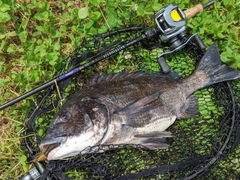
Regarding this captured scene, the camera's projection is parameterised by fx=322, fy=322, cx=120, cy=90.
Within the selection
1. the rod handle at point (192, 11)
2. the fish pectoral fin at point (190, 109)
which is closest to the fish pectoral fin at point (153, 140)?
the fish pectoral fin at point (190, 109)

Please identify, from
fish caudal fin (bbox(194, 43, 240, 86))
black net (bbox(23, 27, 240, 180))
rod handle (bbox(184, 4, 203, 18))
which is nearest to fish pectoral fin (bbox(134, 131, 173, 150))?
black net (bbox(23, 27, 240, 180))

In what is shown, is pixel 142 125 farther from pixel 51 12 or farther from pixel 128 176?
pixel 51 12

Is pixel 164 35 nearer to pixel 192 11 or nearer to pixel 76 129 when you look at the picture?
pixel 192 11

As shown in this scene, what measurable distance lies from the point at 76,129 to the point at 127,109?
552 mm

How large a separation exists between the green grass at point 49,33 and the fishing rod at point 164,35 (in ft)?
1.14

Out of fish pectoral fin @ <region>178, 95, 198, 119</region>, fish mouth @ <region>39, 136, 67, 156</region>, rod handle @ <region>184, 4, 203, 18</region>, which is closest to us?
fish mouth @ <region>39, 136, 67, 156</region>

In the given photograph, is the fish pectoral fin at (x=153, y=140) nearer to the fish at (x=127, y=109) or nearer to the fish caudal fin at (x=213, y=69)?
the fish at (x=127, y=109)

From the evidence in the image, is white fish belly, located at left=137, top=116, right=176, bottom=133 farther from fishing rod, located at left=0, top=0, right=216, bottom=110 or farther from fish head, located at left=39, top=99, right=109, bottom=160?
fishing rod, located at left=0, top=0, right=216, bottom=110

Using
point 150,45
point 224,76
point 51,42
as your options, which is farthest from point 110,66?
point 224,76

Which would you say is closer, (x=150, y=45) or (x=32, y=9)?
(x=150, y=45)

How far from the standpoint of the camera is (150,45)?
12.5 feet

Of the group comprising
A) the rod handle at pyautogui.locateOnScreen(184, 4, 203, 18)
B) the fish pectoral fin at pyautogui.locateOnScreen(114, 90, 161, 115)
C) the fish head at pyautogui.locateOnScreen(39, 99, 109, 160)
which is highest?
the rod handle at pyautogui.locateOnScreen(184, 4, 203, 18)

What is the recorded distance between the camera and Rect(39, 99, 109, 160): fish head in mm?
2883

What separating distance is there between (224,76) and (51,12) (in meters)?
2.29
